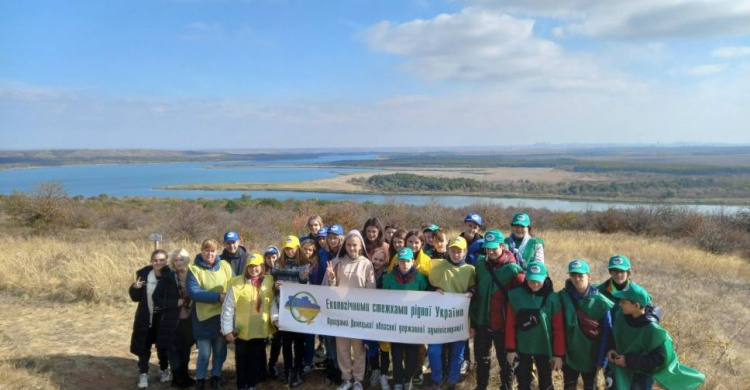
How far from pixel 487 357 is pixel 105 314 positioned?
6.34 m

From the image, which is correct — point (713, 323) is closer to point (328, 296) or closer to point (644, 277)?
point (644, 277)

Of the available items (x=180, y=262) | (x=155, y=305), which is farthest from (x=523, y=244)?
(x=155, y=305)

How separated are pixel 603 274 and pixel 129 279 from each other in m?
11.0

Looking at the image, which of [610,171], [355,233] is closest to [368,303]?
[355,233]

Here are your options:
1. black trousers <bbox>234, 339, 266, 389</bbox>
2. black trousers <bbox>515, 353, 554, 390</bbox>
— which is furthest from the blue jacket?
black trousers <bbox>515, 353, 554, 390</bbox>

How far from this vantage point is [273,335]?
5.23 metres

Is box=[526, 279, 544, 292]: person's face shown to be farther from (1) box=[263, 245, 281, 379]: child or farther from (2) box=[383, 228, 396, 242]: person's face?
(1) box=[263, 245, 281, 379]: child

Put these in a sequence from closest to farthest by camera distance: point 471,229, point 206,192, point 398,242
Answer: point 398,242 → point 471,229 → point 206,192

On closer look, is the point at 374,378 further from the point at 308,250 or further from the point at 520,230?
the point at 520,230

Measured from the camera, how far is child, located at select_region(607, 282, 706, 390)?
3627 mm

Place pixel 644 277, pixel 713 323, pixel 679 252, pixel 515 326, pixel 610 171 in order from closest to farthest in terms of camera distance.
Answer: pixel 515 326 → pixel 713 323 → pixel 644 277 → pixel 679 252 → pixel 610 171

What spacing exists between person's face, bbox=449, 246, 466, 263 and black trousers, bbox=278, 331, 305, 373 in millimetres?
2001

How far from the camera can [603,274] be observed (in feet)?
37.7

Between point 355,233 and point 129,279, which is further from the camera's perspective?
point 129,279
